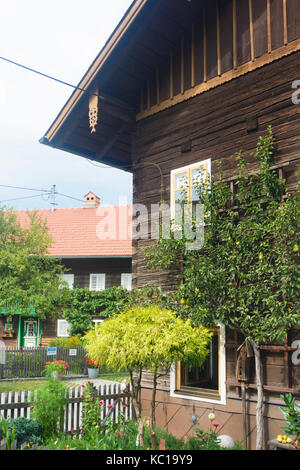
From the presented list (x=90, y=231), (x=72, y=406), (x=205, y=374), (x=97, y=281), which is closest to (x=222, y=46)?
(x=205, y=374)

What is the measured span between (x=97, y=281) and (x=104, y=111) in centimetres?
1641

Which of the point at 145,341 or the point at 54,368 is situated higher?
the point at 145,341

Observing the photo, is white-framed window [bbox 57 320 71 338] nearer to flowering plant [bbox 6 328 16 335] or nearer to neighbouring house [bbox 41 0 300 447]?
flowering plant [bbox 6 328 16 335]

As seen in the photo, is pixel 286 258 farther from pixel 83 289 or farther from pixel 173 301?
pixel 83 289

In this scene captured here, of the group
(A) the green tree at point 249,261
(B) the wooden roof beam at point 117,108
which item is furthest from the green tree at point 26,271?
(A) the green tree at point 249,261

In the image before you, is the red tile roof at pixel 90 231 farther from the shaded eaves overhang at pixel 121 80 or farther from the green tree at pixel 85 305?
the shaded eaves overhang at pixel 121 80

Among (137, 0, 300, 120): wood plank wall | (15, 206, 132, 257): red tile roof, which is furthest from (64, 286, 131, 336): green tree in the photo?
(137, 0, 300, 120): wood plank wall

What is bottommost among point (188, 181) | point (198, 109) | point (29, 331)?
point (29, 331)

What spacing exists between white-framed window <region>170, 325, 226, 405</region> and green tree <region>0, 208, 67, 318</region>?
14.2 metres

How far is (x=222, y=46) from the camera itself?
878 cm

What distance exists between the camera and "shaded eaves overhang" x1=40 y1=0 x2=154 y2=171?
9.05 meters

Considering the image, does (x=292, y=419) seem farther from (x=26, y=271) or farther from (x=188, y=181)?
(x=26, y=271)

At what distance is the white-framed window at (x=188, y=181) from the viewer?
8930 millimetres

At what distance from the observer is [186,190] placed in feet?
30.6
